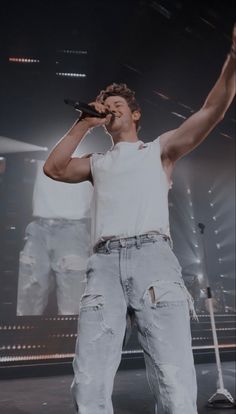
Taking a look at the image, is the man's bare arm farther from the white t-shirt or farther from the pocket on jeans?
the white t-shirt

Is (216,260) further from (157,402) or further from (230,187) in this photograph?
(157,402)

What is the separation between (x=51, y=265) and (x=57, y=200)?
70cm

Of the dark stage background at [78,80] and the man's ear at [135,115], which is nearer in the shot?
the man's ear at [135,115]

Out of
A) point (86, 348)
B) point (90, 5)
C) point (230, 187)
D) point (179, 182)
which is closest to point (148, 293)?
point (86, 348)

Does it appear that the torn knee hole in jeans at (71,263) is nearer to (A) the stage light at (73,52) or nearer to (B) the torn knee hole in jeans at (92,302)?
(A) the stage light at (73,52)

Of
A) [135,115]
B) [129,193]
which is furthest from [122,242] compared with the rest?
[135,115]

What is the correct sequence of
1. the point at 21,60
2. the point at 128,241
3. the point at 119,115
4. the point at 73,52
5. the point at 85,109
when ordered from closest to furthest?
the point at 128,241 < the point at 85,109 < the point at 119,115 < the point at 21,60 < the point at 73,52

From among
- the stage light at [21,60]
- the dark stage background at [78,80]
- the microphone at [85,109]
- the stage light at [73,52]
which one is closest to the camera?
the microphone at [85,109]

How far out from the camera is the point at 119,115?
1512mm

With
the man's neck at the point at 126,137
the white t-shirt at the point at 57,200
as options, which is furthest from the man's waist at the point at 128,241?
the white t-shirt at the point at 57,200

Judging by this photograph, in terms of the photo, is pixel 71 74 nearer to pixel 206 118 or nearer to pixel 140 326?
pixel 206 118

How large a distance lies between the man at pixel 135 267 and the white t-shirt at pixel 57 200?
257 cm

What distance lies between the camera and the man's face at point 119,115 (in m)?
1.51

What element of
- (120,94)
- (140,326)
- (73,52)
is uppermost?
(73,52)
